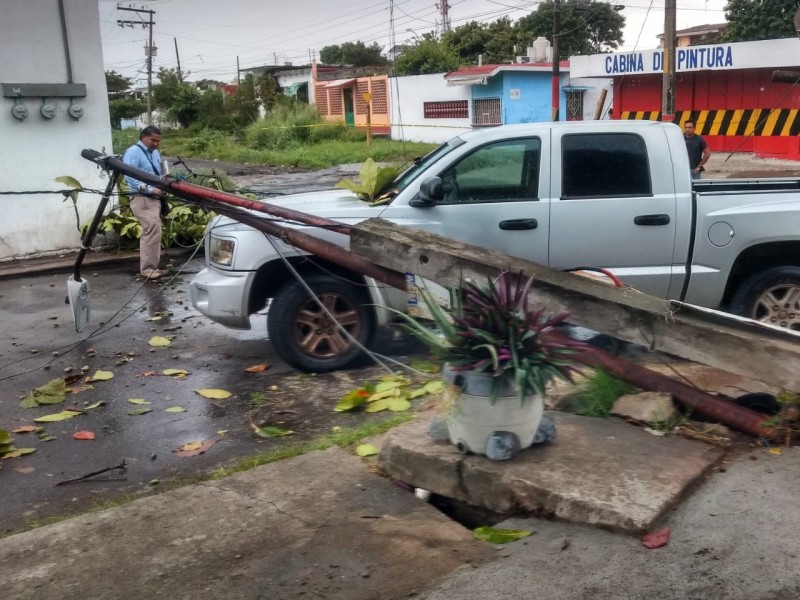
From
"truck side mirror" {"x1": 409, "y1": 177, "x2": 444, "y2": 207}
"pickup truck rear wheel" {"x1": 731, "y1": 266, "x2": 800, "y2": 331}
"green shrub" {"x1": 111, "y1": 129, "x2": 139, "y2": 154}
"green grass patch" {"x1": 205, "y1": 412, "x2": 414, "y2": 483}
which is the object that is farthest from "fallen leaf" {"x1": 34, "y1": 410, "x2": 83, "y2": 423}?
"green shrub" {"x1": 111, "y1": 129, "x2": 139, "y2": 154}

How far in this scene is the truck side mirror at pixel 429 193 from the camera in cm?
700

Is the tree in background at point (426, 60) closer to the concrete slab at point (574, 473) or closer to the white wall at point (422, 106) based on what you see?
the white wall at point (422, 106)

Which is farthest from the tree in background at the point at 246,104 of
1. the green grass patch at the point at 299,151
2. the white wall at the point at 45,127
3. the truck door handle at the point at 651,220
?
the truck door handle at the point at 651,220

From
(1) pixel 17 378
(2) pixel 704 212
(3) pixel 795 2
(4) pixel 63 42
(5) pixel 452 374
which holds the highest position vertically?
(3) pixel 795 2

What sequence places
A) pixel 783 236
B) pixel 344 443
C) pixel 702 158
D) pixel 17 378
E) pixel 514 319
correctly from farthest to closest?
pixel 702 158, pixel 17 378, pixel 783 236, pixel 344 443, pixel 514 319

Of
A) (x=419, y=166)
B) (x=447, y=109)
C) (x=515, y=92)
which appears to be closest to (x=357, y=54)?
(x=447, y=109)

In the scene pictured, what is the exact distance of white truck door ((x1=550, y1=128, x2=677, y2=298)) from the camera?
23.5 feet

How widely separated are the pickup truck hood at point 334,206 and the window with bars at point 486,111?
107 feet

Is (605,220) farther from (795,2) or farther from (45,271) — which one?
(795,2)

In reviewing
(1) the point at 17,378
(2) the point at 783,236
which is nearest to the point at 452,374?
(2) the point at 783,236

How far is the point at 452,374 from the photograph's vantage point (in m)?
4.50

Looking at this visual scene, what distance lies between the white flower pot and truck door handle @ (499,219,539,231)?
2764 mm

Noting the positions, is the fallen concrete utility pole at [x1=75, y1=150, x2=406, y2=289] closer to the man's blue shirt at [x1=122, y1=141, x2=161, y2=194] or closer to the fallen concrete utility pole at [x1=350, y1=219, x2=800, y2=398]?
the fallen concrete utility pole at [x1=350, y1=219, x2=800, y2=398]

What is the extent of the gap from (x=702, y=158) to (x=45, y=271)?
10.1 m
